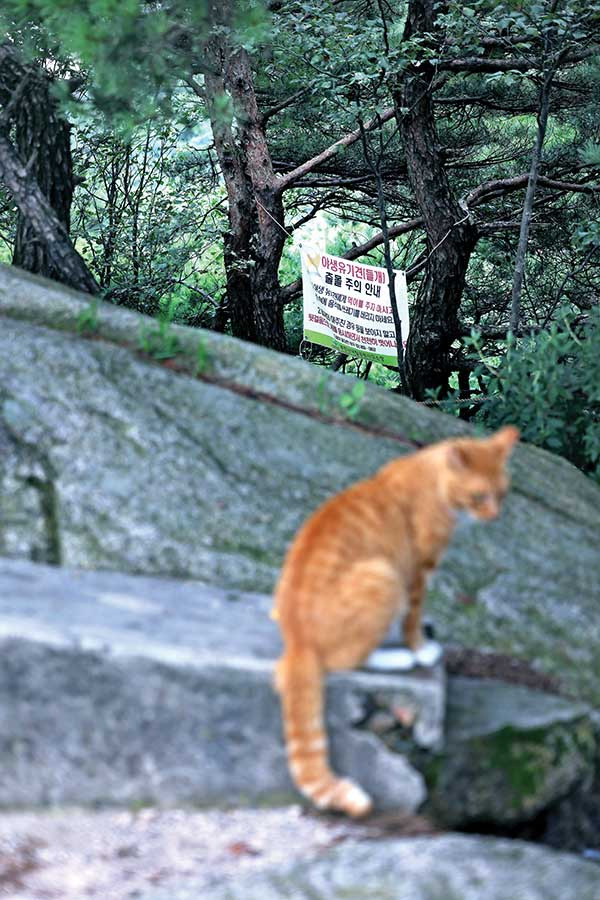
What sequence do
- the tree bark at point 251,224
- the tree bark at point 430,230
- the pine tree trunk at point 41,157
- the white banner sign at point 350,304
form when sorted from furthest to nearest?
the tree bark at point 251,224, the white banner sign at point 350,304, the tree bark at point 430,230, the pine tree trunk at point 41,157

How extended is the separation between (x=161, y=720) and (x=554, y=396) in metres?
4.14

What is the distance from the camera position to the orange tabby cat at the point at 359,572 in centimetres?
315

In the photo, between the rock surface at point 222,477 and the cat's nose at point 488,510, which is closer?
the cat's nose at point 488,510

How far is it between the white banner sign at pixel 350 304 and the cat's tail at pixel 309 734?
6639mm

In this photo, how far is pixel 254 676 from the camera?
3309mm

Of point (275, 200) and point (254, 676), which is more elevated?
point (275, 200)

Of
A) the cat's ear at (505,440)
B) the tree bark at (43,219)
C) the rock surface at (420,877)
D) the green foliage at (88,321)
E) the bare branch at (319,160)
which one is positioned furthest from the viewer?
the bare branch at (319,160)

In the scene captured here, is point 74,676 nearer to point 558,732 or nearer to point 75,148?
point 558,732

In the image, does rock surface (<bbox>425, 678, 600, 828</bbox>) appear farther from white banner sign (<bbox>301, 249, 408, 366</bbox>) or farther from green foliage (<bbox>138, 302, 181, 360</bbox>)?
white banner sign (<bbox>301, 249, 408, 366</bbox>)

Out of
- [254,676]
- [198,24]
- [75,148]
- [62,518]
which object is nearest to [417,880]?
[254,676]

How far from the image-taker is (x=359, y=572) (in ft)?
10.5

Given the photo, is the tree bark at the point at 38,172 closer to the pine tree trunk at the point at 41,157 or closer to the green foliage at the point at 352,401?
the pine tree trunk at the point at 41,157

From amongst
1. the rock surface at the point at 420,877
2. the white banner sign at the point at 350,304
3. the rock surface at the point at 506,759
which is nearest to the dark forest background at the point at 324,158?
the white banner sign at the point at 350,304

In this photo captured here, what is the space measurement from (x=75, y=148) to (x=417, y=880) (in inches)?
344
